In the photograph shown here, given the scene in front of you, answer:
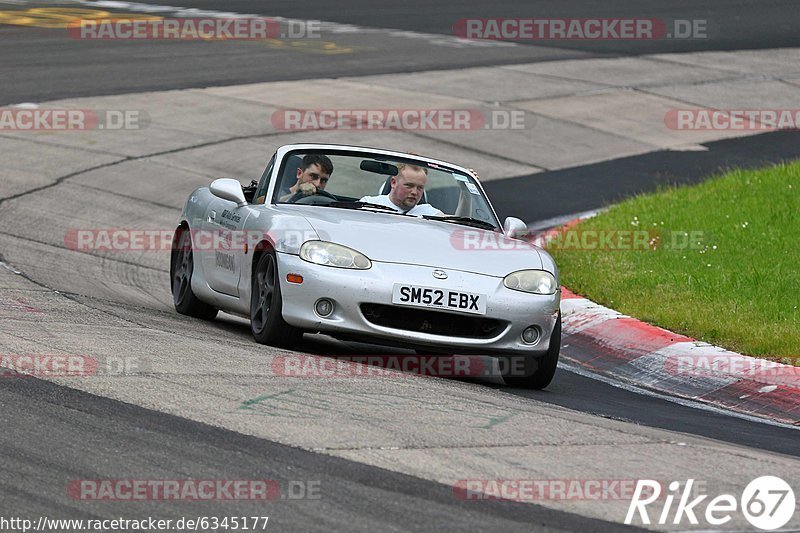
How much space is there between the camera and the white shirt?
31.9 ft

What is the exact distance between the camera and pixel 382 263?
848 centimetres

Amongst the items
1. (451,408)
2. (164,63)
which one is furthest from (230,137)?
(451,408)

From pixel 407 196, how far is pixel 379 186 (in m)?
0.25

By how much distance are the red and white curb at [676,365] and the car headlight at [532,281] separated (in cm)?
110

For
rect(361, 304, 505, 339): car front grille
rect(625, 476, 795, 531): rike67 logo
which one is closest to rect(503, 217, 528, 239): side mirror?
rect(361, 304, 505, 339): car front grille

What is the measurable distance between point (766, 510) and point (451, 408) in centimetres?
180
